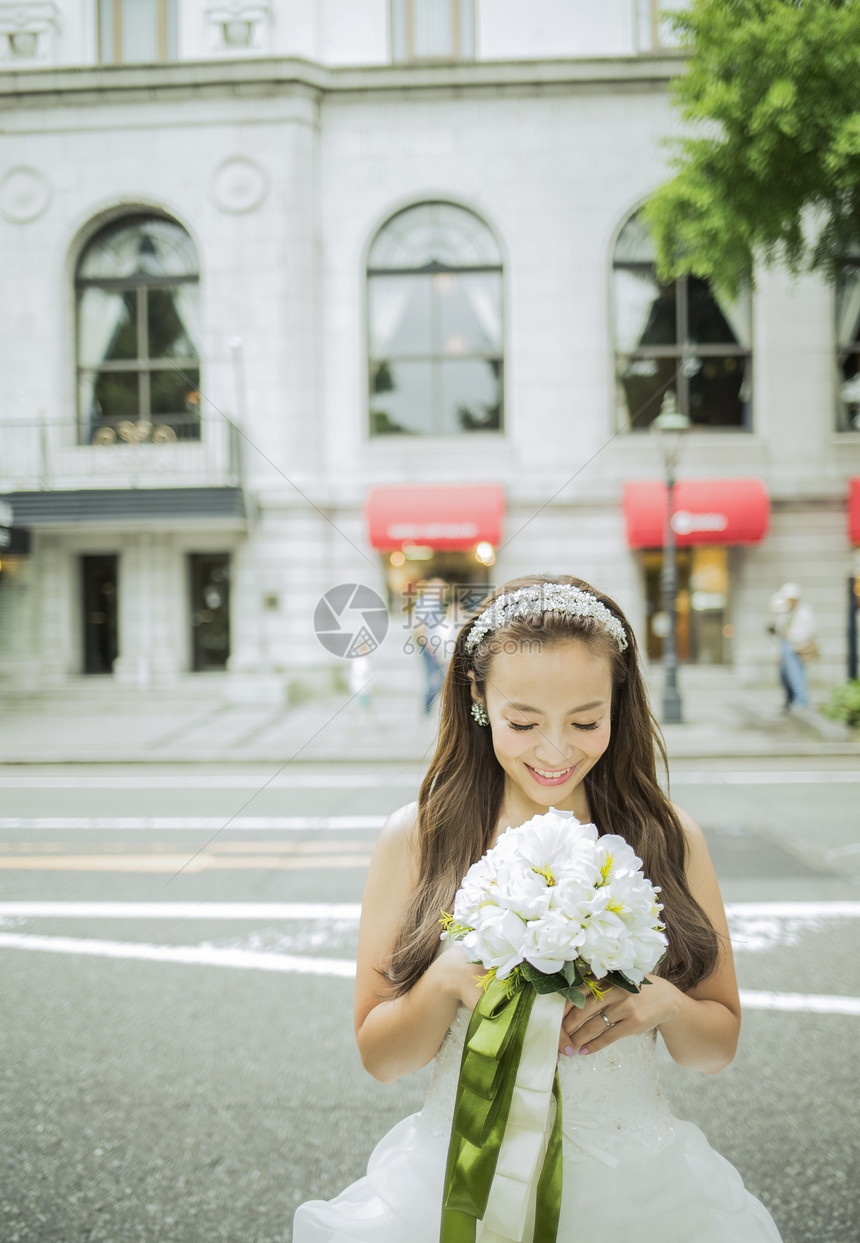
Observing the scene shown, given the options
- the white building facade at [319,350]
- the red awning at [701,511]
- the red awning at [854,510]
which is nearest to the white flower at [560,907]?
the white building facade at [319,350]

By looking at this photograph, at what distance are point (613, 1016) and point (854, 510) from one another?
41.3 inches

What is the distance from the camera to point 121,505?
1378mm

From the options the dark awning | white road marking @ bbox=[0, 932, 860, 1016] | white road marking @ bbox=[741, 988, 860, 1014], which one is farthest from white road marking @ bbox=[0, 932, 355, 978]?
the dark awning

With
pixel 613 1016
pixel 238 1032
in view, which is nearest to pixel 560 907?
pixel 613 1016

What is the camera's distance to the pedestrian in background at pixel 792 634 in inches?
57.6

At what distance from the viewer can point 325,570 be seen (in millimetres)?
1288

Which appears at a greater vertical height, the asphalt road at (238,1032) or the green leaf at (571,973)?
the green leaf at (571,973)

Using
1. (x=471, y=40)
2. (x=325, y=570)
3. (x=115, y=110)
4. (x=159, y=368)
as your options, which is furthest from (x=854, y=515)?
(x=115, y=110)

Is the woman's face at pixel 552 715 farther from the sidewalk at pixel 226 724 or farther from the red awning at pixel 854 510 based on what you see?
the red awning at pixel 854 510

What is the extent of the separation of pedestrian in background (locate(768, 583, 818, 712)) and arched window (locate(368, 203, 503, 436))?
67cm

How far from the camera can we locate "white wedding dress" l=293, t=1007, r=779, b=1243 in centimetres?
119

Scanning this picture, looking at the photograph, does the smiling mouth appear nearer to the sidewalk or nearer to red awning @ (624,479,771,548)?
the sidewalk

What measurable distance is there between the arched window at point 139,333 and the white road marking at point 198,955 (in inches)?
101

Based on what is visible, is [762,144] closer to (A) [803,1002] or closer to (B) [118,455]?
(B) [118,455]
